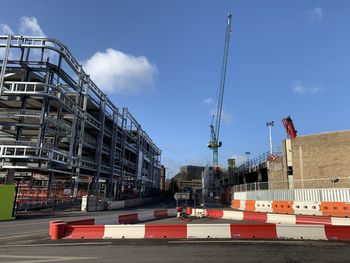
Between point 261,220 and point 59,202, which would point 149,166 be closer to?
point 59,202

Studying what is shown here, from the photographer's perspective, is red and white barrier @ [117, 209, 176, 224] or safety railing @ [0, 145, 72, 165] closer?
red and white barrier @ [117, 209, 176, 224]

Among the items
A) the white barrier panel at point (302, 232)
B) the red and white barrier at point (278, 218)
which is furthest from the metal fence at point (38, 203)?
the white barrier panel at point (302, 232)

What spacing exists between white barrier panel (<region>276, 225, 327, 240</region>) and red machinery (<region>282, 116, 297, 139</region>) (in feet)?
99.0

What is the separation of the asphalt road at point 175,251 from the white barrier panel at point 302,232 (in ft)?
1.82

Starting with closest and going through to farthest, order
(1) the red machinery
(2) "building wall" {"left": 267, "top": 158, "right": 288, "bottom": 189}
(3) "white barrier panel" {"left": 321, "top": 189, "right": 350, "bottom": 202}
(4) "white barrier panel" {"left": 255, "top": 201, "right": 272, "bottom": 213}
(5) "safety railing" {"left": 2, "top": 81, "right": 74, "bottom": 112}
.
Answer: (3) "white barrier panel" {"left": 321, "top": 189, "right": 350, "bottom": 202}
(4) "white barrier panel" {"left": 255, "top": 201, "right": 272, "bottom": 213}
(5) "safety railing" {"left": 2, "top": 81, "right": 74, "bottom": 112}
(2) "building wall" {"left": 267, "top": 158, "right": 288, "bottom": 189}
(1) the red machinery

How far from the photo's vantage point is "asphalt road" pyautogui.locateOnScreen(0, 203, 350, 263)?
8523 millimetres

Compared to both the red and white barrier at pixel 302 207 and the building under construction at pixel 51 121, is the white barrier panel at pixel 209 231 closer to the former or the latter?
the red and white barrier at pixel 302 207

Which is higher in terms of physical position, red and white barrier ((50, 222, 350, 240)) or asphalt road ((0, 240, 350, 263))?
red and white barrier ((50, 222, 350, 240))

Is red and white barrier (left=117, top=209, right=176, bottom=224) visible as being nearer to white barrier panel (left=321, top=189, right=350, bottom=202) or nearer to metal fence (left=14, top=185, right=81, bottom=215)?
white barrier panel (left=321, top=189, right=350, bottom=202)

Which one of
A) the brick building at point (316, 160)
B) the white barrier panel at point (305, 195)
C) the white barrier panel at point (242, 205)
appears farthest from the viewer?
the white barrier panel at point (242, 205)

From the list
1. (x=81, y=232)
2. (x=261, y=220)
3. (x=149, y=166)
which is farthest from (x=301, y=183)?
(x=149, y=166)

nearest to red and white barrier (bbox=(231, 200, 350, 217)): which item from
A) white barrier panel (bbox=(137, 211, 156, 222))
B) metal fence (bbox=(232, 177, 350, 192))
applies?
metal fence (bbox=(232, 177, 350, 192))

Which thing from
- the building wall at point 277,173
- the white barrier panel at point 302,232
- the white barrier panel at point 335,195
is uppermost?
the building wall at point 277,173

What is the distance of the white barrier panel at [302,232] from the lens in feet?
38.0
